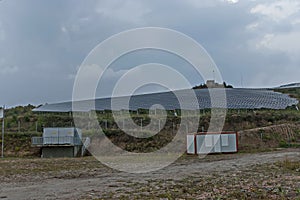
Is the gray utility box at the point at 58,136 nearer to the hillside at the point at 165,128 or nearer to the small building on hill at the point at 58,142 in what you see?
the small building on hill at the point at 58,142

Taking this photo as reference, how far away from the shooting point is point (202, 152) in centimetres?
3350

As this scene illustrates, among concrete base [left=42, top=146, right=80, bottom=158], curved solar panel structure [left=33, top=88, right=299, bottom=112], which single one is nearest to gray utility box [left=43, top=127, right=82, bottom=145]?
concrete base [left=42, top=146, right=80, bottom=158]

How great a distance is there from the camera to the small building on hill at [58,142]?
38.1m

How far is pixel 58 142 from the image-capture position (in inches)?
1502

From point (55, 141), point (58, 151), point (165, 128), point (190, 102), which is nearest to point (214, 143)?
point (55, 141)

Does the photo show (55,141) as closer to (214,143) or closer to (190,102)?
(214,143)

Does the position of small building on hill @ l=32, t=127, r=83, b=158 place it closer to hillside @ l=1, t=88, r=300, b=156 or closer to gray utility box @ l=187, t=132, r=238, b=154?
hillside @ l=1, t=88, r=300, b=156

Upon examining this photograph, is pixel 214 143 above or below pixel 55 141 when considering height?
below

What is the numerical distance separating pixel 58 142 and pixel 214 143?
1506 centimetres

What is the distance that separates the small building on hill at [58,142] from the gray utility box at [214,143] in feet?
39.7

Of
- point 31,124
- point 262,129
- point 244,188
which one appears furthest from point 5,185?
point 31,124

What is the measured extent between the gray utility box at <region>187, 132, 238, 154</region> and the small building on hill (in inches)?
476

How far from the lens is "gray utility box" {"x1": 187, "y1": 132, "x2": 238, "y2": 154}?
33188 mm

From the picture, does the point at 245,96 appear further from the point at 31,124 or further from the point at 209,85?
the point at 31,124
